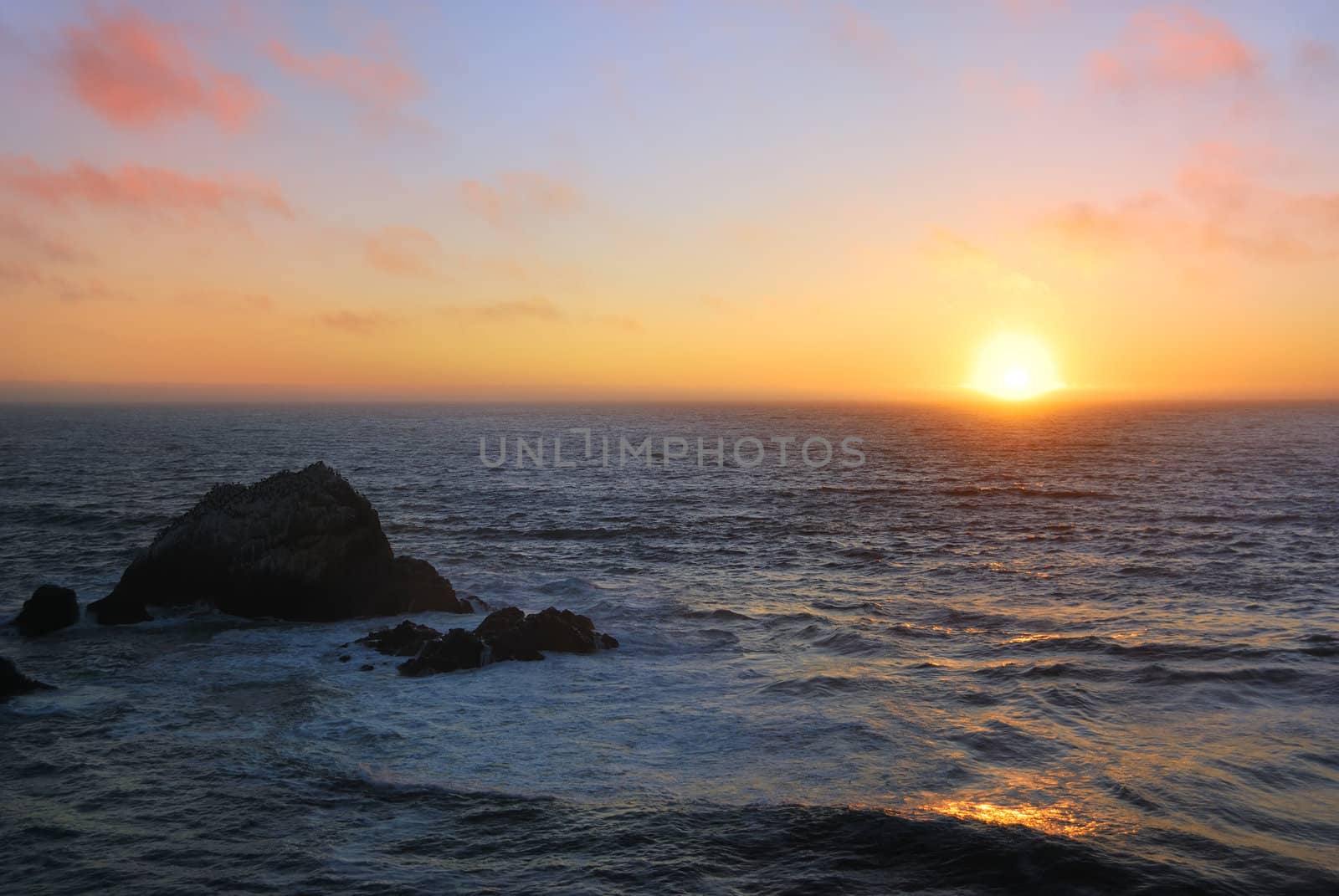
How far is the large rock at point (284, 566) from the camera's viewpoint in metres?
25.5

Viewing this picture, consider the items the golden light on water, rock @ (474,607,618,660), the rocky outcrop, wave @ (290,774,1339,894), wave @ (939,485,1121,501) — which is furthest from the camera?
wave @ (939,485,1121,501)

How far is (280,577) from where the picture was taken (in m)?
25.5

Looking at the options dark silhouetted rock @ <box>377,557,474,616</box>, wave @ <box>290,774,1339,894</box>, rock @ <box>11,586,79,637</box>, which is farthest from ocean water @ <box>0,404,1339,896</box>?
dark silhouetted rock @ <box>377,557,474,616</box>

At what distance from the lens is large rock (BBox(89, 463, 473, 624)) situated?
83.5 ft

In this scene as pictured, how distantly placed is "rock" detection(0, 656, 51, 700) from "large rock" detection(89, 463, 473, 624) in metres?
6.52

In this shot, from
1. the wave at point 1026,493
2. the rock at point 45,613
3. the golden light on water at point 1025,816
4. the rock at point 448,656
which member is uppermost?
the rock at point 45,613

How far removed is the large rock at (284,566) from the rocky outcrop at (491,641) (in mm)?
3807

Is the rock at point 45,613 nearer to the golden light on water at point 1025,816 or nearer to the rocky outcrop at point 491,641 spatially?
the rocky outcrop at point 491,641

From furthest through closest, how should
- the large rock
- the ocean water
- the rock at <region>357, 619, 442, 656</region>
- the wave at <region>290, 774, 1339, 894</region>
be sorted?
1. the large rock
2. the rock at <region>357, 619, 442, 656</region>
3. the ocean water
4. the wave at <region>290, 774, 1339, 894</region>

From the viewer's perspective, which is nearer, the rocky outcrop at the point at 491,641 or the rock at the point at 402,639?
the rocky outcrop at the point at 491,641

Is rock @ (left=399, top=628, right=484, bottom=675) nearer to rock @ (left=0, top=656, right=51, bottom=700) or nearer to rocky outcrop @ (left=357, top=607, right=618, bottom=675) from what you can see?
rocky outcrop @ (left=357, top=607, right=618, bottom=675)

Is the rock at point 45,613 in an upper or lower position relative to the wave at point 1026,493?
upper

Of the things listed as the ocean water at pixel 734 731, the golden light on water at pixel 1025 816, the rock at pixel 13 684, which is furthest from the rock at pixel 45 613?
the golden light on water at pixel 1025 816

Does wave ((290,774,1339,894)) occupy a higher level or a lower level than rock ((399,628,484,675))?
lower
